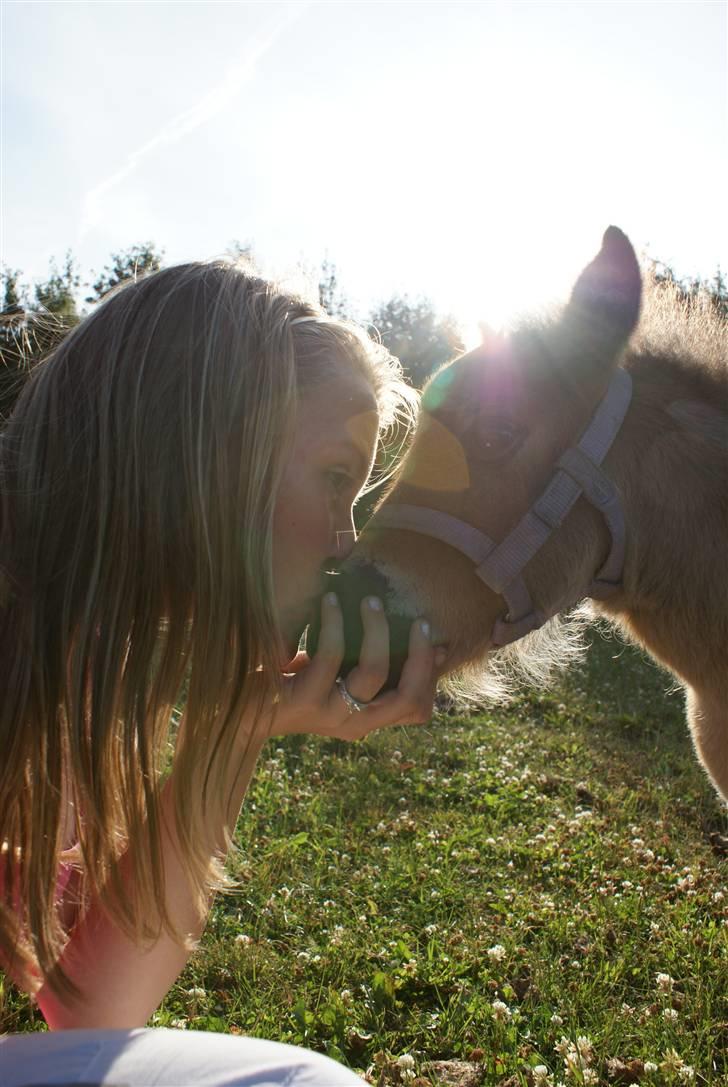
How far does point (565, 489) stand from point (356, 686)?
2.56ft

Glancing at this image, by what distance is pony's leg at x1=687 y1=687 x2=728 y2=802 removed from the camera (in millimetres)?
2416

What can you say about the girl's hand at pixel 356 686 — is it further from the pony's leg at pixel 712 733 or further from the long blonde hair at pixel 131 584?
the pony's leg at pixel 712 733

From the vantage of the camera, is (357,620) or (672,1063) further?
(672,1063)

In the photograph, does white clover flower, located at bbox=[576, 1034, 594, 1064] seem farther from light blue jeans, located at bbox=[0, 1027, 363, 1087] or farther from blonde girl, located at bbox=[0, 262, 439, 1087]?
light blue jeans, located at bbox=[0, 1027, 363, 1087]

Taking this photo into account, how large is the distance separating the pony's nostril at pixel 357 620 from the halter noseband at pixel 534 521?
0.18 m

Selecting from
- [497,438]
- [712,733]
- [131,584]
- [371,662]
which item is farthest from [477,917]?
[131,584]

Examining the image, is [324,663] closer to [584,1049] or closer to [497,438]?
[497,438]

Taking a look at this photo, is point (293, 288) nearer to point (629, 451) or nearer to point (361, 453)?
point (361, 453)

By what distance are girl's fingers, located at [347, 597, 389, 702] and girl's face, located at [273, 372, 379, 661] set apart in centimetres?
16

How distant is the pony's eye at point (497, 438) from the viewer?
2.25 meters

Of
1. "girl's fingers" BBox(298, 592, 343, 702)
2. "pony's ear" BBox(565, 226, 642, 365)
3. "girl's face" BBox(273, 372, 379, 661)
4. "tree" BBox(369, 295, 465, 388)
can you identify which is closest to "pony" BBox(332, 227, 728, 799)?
"pony's ear" BBox(565, 226, 642, 365)

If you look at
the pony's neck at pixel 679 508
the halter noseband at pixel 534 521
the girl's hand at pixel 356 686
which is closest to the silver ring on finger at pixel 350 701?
the girl's hand at pixel 356 686

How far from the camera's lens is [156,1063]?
1.32 metres

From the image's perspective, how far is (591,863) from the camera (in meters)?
3.86
